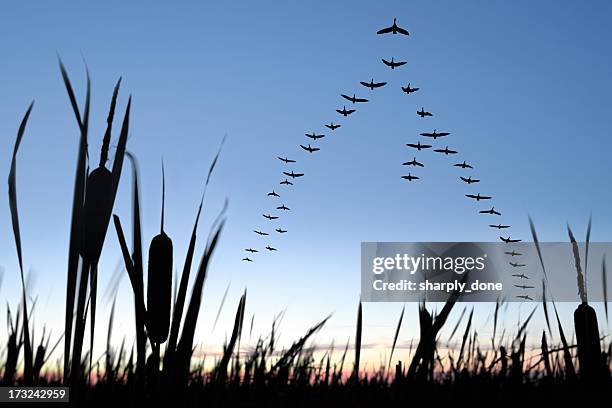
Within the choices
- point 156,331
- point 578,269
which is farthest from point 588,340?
point 156,331

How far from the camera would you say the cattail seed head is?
2.00 m

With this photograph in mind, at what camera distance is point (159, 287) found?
201cm

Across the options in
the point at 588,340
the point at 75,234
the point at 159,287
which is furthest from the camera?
the point at 588,340

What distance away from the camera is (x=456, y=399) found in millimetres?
2611

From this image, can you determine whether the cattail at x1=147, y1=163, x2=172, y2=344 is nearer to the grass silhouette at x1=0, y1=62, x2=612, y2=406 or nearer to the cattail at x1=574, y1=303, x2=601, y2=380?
the grass silhouette at x1=0, y1=62, x2=612, y2=406

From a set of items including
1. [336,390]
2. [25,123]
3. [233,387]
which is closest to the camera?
[25,123]

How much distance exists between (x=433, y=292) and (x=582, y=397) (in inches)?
43.3

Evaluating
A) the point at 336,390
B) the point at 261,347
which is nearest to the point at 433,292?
A: the point at 336,390

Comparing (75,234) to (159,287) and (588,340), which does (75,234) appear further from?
(588,340)

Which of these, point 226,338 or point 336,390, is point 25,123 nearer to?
point 226,338

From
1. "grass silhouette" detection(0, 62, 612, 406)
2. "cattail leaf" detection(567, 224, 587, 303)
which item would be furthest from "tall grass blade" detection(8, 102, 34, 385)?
"cattail leaf" detection(567, 224, 587, 303)

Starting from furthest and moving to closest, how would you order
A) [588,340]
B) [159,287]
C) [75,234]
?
[588,340] → [159,287] → [75,234]

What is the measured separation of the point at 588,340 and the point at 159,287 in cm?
172

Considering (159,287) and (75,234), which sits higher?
(75,234)
